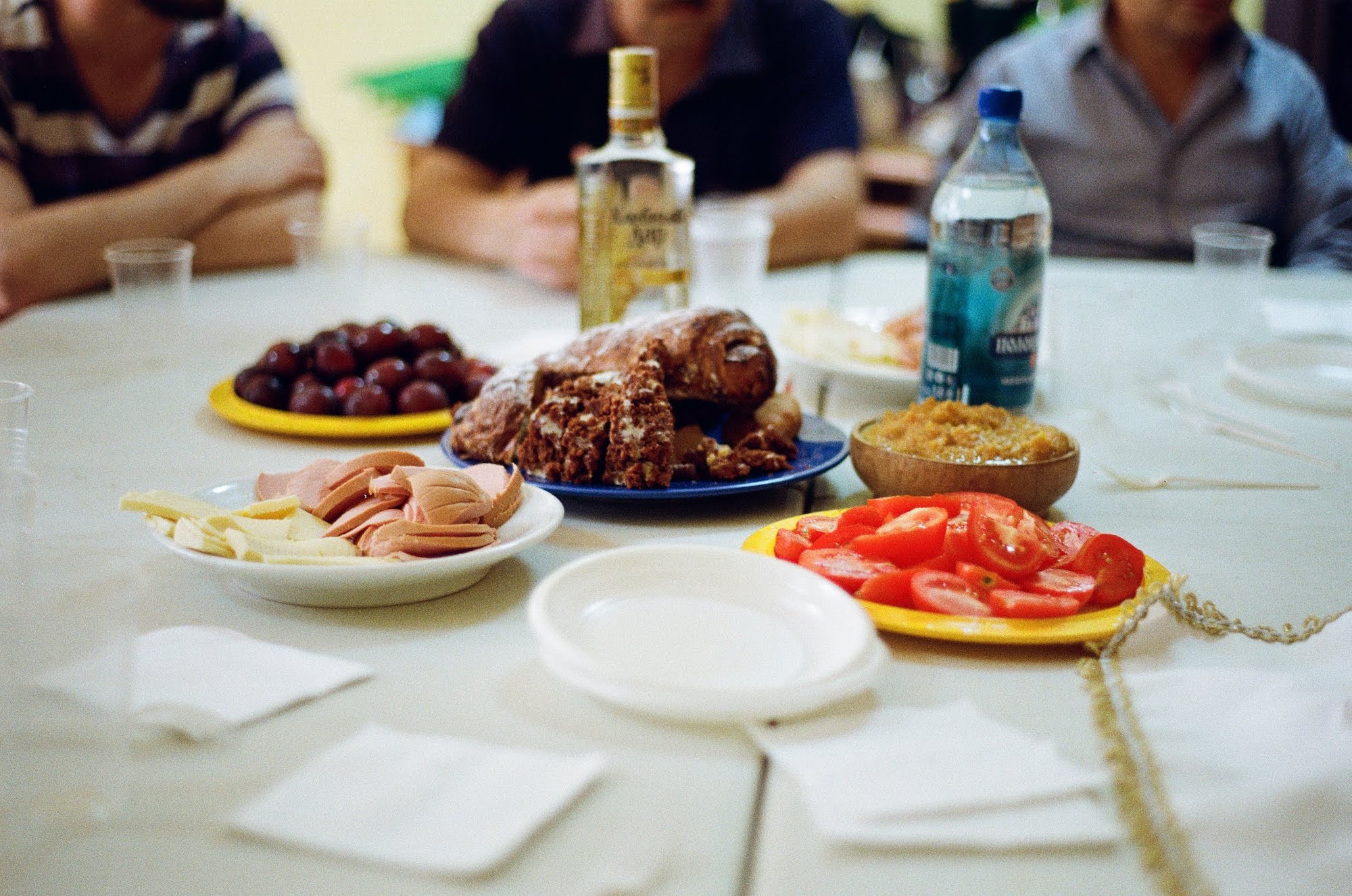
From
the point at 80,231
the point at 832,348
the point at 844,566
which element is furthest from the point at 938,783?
the point at 80,231

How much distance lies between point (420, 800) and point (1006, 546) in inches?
20.2

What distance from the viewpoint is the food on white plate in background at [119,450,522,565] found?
93 centimetres

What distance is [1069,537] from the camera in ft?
3.40

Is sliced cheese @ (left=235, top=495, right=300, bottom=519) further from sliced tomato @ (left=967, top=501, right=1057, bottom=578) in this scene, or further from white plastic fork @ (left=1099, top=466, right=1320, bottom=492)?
white plastic fork @ (left=1099, top=466, right=1320, bottom=492)

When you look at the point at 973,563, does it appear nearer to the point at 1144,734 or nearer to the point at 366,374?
the point at 1144,734

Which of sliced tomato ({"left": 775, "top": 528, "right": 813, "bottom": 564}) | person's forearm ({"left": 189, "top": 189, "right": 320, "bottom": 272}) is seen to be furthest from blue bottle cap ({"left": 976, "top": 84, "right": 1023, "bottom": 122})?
Result: person's forearm ({"left": 189, "top": 189, "right": 320, "bottom": 272})

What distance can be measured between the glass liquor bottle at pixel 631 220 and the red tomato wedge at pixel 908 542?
71 cm

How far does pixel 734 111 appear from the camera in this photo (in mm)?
2928

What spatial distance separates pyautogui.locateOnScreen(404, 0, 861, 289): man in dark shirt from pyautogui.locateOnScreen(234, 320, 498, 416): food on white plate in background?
3.59ft

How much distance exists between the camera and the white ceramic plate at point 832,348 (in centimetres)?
158

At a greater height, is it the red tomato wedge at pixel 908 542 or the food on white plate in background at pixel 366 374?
the food on white plate in background at pixel 366 374

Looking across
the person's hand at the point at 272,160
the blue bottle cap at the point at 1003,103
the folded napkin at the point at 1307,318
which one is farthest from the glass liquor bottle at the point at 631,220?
the folded napkin at the point at 1307,318

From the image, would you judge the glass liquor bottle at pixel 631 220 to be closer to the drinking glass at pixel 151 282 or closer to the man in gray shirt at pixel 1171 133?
the drinking glass at pixel 151 282

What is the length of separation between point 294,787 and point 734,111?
2494mm
